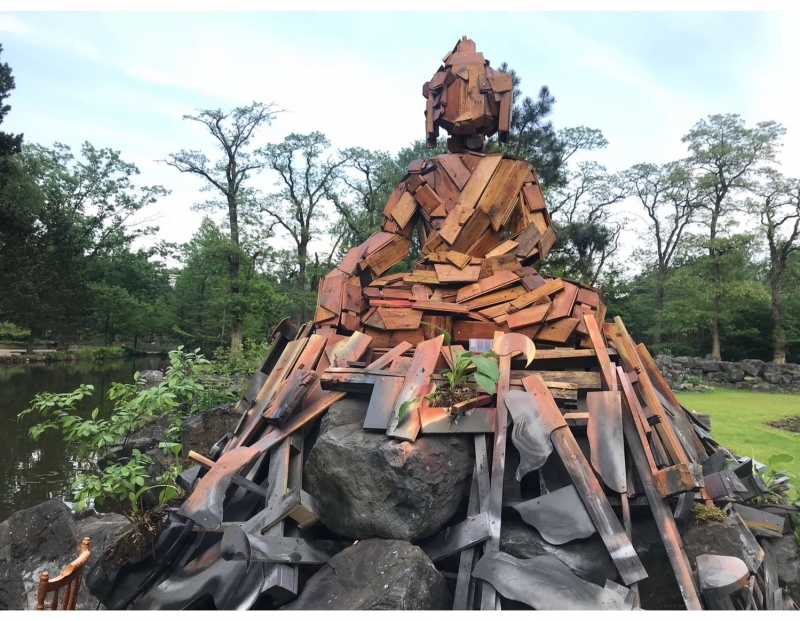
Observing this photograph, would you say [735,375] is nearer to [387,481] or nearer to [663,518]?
[663,518]

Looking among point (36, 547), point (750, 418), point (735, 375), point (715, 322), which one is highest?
point (715, 322)

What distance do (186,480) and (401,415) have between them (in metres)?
1.48

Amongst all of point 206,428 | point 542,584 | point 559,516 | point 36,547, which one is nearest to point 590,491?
point 559,516

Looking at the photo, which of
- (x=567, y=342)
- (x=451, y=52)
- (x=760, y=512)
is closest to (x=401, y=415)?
(x=567, y=342)

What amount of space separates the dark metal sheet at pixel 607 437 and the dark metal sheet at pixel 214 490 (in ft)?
6.13

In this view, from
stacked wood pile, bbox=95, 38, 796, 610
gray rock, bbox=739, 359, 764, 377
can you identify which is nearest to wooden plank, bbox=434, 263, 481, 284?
stacked wood pile, bbox=95, 38, 796, 610

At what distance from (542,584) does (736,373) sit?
1627 cm

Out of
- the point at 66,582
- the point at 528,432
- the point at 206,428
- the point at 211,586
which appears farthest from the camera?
the point at 206,428

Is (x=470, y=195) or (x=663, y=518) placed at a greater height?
(x=470, y=195)

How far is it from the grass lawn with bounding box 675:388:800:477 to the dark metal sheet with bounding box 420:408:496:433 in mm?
4188

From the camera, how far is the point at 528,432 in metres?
2.63

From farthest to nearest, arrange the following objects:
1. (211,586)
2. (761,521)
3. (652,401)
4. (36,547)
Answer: (36,547)
(652,401)
(761,521)
(211,586)

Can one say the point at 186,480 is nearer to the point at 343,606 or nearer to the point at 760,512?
the point at 343,606

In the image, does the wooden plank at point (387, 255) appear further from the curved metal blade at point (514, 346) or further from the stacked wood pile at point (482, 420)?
the curved metal blade at point (514, 346)
